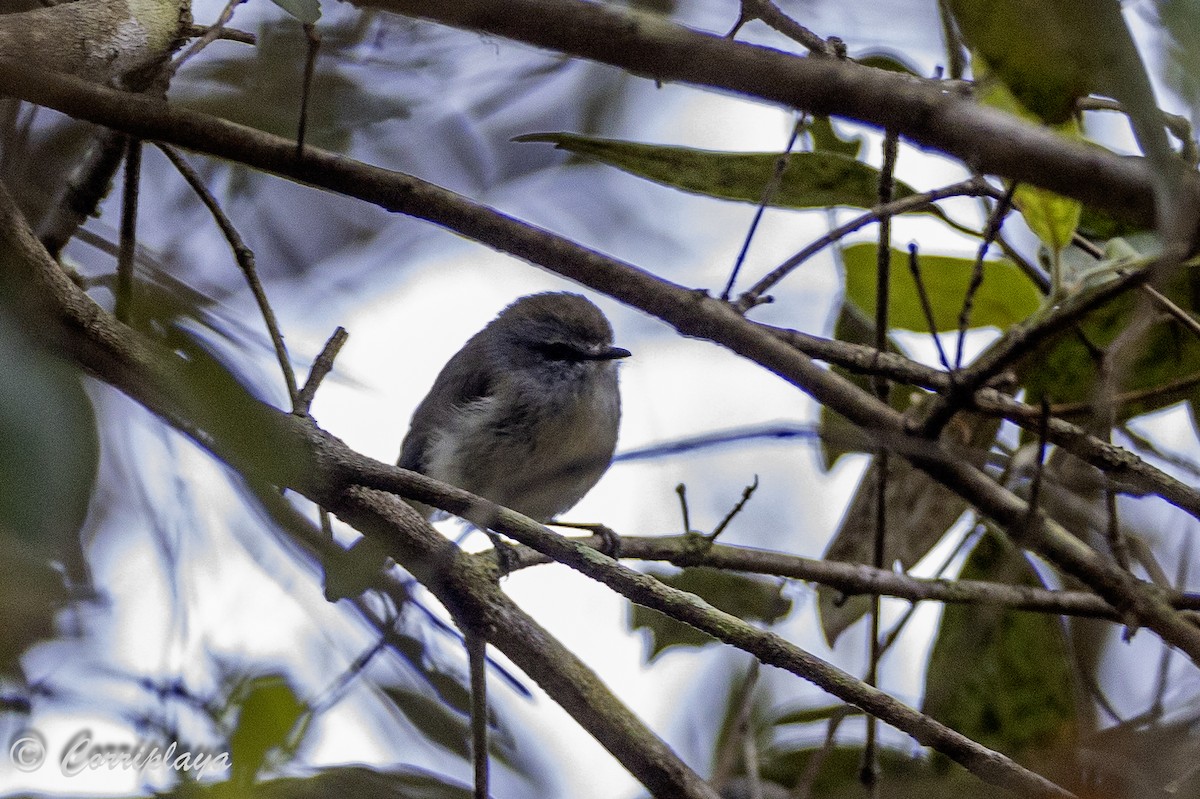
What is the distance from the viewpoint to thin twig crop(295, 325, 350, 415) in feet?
6.41

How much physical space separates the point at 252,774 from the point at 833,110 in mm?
1098

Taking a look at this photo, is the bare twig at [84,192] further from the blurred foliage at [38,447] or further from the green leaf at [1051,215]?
the green leaf at [1051,215]

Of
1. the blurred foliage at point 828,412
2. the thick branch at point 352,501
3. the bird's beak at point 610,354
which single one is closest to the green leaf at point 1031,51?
the blurred foliage at point 828,412

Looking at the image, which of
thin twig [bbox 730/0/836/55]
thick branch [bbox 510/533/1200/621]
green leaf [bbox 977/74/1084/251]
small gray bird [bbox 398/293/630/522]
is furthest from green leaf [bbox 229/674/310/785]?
small gray bird [bbox 398/293/630/522]

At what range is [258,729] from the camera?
1438 mm

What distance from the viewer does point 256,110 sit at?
297 centimetres

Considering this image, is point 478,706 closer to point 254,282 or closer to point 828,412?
point 254,282

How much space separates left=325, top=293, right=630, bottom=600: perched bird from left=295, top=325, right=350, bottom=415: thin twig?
1.53 meters

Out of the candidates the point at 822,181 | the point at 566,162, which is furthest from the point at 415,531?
the point at 566,162

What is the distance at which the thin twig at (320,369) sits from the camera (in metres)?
1.96

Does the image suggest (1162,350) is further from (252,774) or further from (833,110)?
(252,774)

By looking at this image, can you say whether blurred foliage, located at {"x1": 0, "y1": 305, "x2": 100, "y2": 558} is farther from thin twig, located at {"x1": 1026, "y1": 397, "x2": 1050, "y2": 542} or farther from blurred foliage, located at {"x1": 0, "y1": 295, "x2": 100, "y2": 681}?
thin twig, located at {"x1": 1026, "y1": 397, "x2": 1050, "y2": 542}

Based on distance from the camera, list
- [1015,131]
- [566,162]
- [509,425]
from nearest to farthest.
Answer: [1015,131] < [509,425] < [566,162]

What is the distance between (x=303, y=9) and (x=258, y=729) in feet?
3.37
